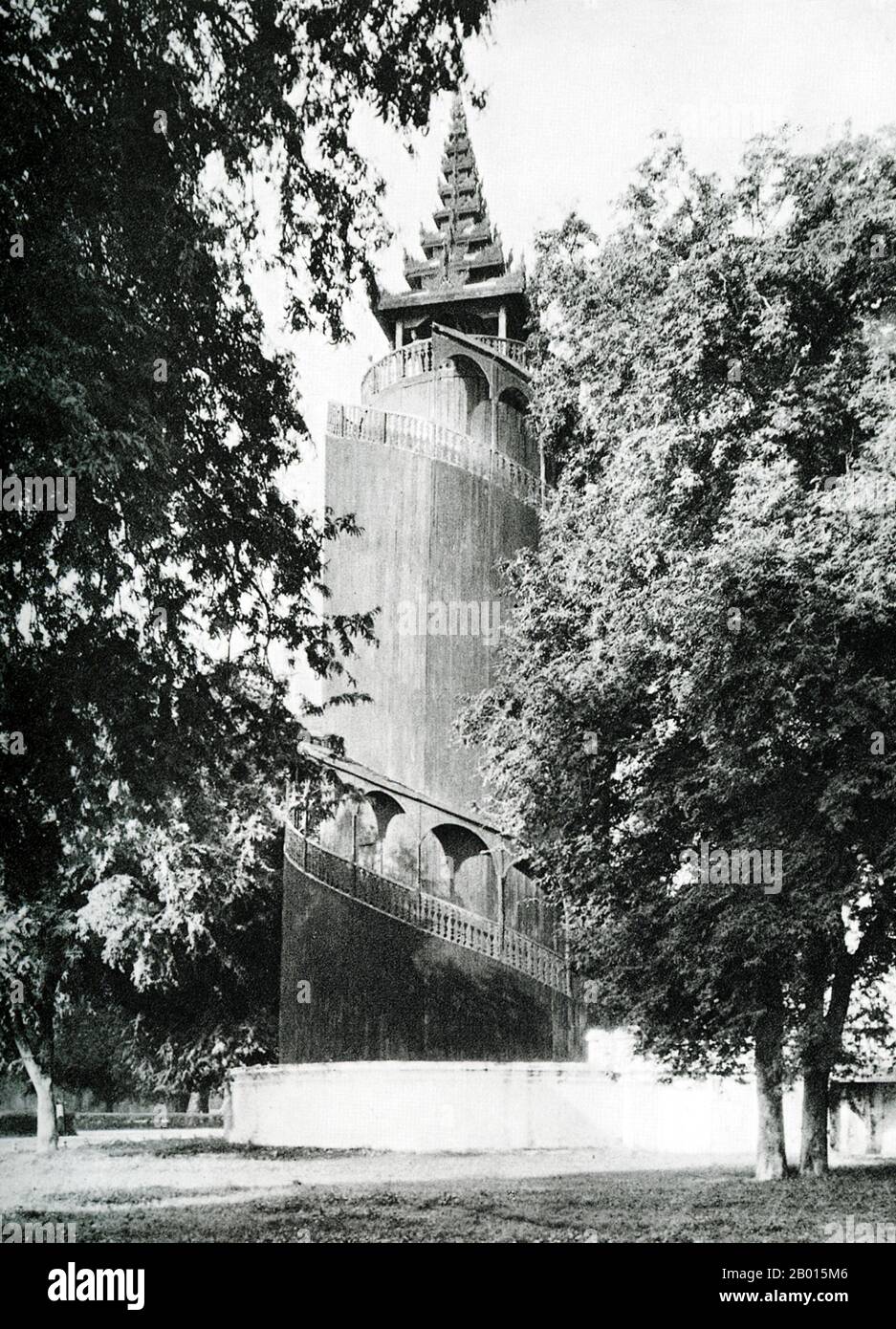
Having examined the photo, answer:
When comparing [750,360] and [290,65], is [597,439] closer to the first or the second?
[750,360]

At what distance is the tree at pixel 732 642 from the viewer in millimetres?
12688

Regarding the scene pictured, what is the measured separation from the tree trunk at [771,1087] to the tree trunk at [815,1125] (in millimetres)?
237

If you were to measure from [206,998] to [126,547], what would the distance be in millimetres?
8126

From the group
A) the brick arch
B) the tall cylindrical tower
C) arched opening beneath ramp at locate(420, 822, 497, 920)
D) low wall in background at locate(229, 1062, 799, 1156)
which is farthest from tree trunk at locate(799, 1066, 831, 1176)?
the brick arch

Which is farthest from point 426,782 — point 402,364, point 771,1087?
point 402,364

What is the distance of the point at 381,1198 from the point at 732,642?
6183 millimetres

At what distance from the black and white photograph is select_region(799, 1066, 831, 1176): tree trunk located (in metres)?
0.04

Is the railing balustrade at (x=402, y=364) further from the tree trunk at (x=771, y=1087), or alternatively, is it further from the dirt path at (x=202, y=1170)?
the dirt path at (x=202, y=1170)

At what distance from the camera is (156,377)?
9.33m

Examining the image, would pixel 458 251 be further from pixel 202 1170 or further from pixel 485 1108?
pixel 202 1170

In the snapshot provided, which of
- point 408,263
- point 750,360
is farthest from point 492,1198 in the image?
point 408,263

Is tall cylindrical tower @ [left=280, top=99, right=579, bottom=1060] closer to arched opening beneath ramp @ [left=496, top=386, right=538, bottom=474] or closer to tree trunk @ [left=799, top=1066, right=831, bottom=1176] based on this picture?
arched opening beneath ramp @ [left=496, top=386, right=538, bottom=474]

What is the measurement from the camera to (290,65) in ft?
31.6

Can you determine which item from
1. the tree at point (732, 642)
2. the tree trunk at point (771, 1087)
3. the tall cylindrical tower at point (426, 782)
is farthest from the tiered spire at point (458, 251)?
the tree trunk at point (771, 1087)
